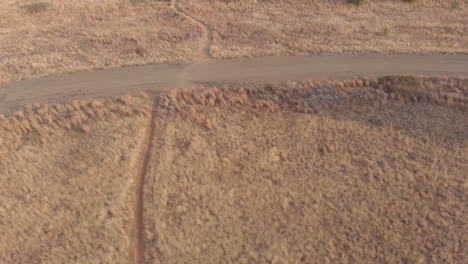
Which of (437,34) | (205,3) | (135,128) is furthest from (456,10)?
(135,128)

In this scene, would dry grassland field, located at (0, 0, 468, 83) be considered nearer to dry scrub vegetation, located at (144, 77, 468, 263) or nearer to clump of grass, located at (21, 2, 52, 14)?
clump of grass, located at (21, 2, 52, 14)

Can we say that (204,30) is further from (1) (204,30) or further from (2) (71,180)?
(2) (71,180)

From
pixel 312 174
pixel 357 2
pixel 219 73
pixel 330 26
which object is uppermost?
pixel 357 2

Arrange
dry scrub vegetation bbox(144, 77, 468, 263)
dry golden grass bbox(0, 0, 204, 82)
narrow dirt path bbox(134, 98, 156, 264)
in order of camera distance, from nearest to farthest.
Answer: narrow dirt path bbox(134, 98, 156, 264), dry scrub vegetation bbox(144, 77, 468, 263), dry golden grass bbox(0, 0, 204, 82)

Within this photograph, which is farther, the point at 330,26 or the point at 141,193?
the point at 330,26

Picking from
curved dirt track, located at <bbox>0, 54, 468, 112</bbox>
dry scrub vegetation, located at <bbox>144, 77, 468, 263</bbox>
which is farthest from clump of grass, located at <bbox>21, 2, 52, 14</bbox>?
dry scrub vegetation, located at <bbox>144, 77, 468, 263</bbox>

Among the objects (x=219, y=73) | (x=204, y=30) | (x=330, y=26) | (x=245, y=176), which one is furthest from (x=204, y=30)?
(x=245, y=176)

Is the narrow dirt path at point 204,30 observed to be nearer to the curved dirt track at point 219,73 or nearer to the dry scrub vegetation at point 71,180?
the curved dirt track at point 219,73

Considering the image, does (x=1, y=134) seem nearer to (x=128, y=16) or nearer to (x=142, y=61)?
(x=142, y=61)
